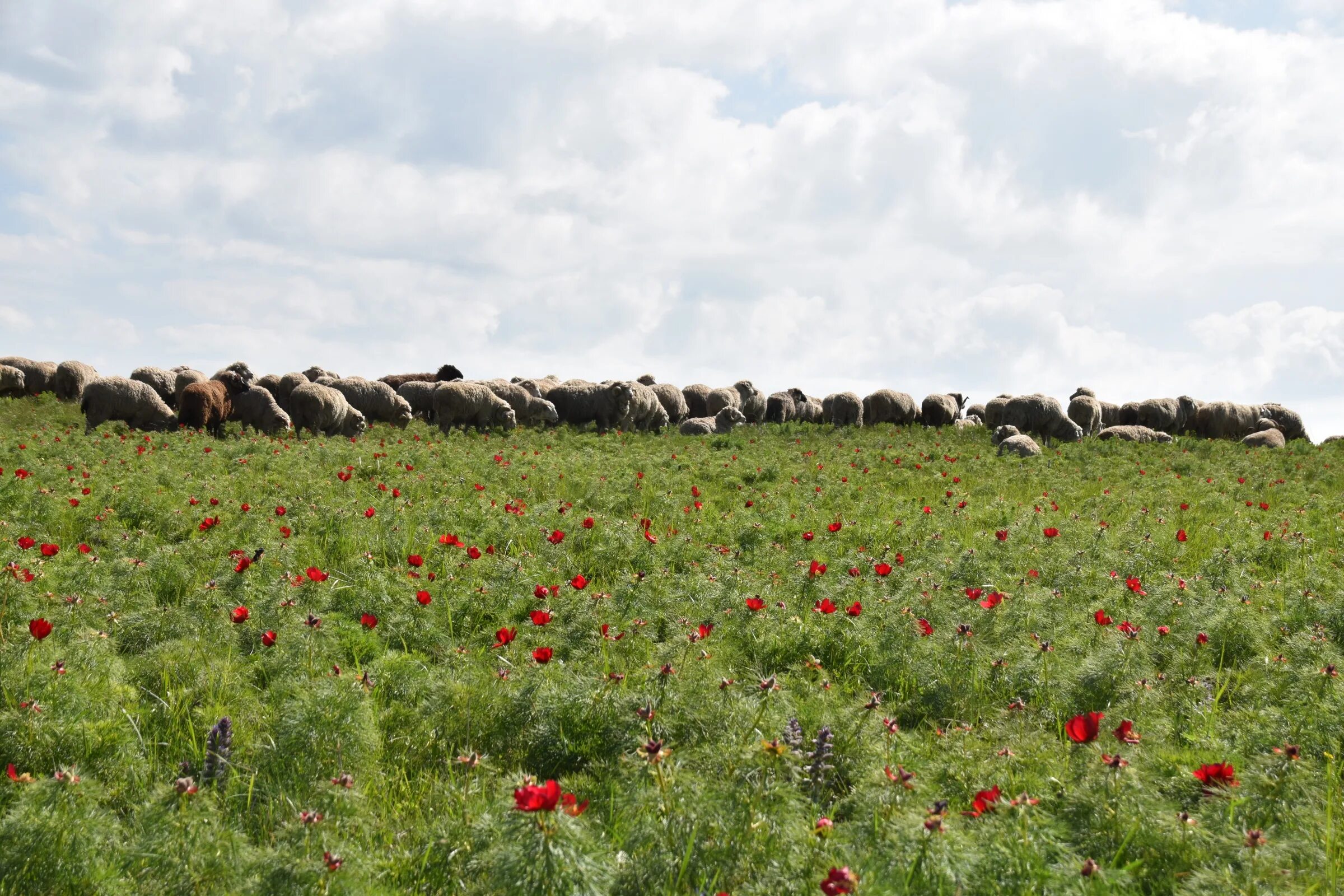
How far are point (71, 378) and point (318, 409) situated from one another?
752 inches

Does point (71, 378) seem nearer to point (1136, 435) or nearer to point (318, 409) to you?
point (318, 409)

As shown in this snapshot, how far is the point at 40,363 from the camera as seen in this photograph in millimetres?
41000

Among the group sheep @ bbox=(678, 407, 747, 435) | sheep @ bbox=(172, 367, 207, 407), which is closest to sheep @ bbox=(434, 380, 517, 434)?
sheep @ bbox=(678, 407, 747, 435)

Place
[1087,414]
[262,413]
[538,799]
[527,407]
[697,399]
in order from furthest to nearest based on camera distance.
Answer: [697,399], [1087,414], [527,407], [262,413], [538,799]

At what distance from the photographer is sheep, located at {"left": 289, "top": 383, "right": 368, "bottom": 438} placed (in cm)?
2569

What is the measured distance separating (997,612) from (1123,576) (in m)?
2.84

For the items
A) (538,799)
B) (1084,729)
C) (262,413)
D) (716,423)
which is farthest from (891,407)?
(538,799)

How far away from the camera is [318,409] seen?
25.8 meters

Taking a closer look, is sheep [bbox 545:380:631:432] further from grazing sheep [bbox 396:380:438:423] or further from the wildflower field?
the wildflower field

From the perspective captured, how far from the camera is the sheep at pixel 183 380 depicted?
1310 inches

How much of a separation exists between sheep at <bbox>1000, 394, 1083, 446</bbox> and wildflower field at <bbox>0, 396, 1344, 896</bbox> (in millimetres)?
22790

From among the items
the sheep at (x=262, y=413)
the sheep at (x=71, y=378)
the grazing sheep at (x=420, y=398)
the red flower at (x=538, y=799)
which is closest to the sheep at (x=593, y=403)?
the grazing sheep at (x=420, y=398)

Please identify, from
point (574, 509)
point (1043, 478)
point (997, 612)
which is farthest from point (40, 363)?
point (997, 612)

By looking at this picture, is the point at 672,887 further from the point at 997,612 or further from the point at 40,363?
the point at 40,363
